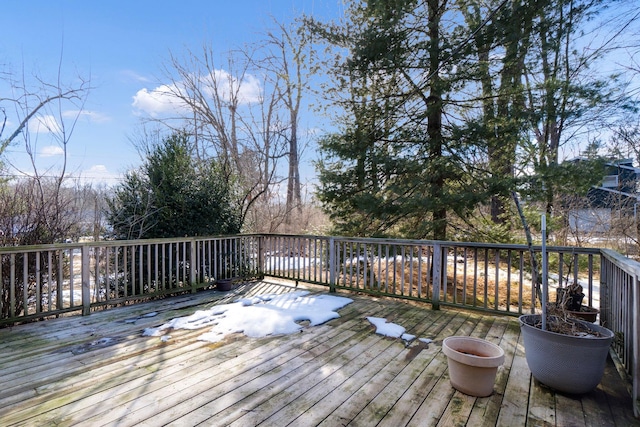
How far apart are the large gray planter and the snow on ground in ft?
6.71

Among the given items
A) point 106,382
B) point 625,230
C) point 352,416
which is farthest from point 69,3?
point 625,230

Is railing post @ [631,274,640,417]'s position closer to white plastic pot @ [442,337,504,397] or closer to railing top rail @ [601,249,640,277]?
railing top rail @ [601,249,640,277]

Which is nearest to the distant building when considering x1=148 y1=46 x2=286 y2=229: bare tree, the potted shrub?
the potted shrub

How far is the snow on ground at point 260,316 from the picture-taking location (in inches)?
124

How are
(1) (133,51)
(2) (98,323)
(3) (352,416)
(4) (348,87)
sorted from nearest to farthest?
(3) (352,416)
(2) (98,323)
(4) (348,87)
(1) (133,51)

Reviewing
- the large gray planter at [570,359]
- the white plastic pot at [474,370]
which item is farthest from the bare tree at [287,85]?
the large gray planter at [570,359]

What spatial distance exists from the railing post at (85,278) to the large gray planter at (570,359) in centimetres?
453

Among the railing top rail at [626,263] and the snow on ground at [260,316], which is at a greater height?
the railing top rail at [626,263]

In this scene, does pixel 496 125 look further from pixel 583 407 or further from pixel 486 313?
pixel 583 407

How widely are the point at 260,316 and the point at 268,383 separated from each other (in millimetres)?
1468

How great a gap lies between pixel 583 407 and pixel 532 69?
5.33 meters

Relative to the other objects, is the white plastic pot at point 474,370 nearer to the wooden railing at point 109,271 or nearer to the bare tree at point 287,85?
the wooden railing at point 109,271

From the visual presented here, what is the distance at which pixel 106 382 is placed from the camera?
7.04 ft

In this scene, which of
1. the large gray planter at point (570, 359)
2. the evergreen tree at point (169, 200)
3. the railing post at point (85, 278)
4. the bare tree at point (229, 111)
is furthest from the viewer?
the bare tree at point (229, 111)
